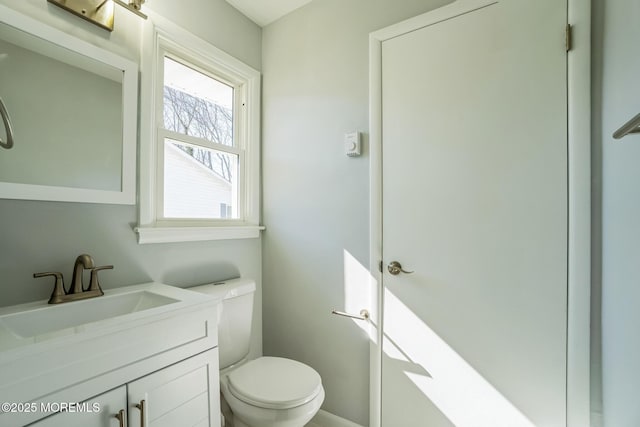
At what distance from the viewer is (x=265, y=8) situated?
6.04 feet

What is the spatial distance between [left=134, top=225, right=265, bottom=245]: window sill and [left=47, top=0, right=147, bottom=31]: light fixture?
2.97 feet

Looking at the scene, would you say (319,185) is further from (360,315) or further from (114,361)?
(114,361)

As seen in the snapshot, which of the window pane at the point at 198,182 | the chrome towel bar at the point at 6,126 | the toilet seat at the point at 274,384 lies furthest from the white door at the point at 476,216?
the chrome towel bar at the point at 6,126

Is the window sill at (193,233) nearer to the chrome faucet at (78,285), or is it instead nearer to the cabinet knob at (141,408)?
the chrome faucet at (78,285)

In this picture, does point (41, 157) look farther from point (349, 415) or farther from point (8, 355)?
point (349, 415)

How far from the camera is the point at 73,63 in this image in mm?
1205

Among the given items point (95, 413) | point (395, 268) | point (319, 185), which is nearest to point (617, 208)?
point (395, 268)

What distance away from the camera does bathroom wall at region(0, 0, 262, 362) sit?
106 cm

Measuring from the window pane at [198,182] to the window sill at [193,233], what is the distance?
0.12m

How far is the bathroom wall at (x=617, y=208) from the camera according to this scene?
0.78m

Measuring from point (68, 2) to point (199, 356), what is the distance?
1.49 metres

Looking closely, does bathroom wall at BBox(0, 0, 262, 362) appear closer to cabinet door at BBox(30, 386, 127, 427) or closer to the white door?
cabinet door at BBox(30, 386, 127, 427)

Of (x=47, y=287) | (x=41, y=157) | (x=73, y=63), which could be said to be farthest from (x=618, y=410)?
(x=73, y=63)

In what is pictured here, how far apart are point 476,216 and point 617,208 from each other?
42cm
